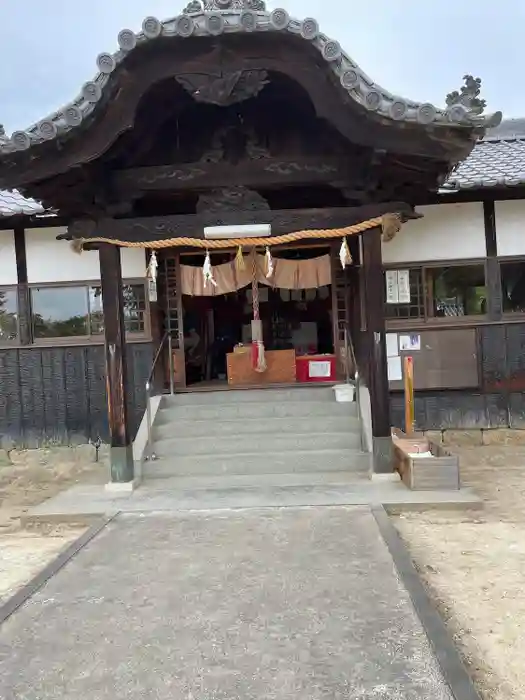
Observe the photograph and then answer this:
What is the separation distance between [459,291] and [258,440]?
428cm

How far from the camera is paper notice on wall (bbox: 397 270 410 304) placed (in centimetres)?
1027

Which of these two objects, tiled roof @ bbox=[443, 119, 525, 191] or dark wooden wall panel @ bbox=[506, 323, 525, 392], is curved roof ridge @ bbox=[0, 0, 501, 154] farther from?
dark wooden wall panel @ bbox=[506, 323, 525, 392]

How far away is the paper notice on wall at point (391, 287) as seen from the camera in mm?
10281

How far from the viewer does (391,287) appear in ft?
33.8

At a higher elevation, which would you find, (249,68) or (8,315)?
(249,68)

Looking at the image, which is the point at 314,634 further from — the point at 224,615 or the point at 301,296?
Answer: the point at 301,296

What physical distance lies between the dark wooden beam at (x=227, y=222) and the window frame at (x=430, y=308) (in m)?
2.54

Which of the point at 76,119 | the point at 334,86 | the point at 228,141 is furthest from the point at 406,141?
the point at 76,119

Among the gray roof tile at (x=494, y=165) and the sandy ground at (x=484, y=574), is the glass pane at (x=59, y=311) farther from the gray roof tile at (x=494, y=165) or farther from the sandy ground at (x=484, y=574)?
the sandy ground at (x=484, y=574)

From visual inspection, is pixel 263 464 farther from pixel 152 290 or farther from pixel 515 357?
pixel 515 357

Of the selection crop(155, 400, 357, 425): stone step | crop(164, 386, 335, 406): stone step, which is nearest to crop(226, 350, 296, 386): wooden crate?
crop(164, 386, 335, 406): stone step

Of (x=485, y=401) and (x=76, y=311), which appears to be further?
(x=76, y=311)

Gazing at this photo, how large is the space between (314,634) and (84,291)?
314 inches

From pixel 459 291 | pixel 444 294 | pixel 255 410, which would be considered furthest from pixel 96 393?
pixel 459 291
